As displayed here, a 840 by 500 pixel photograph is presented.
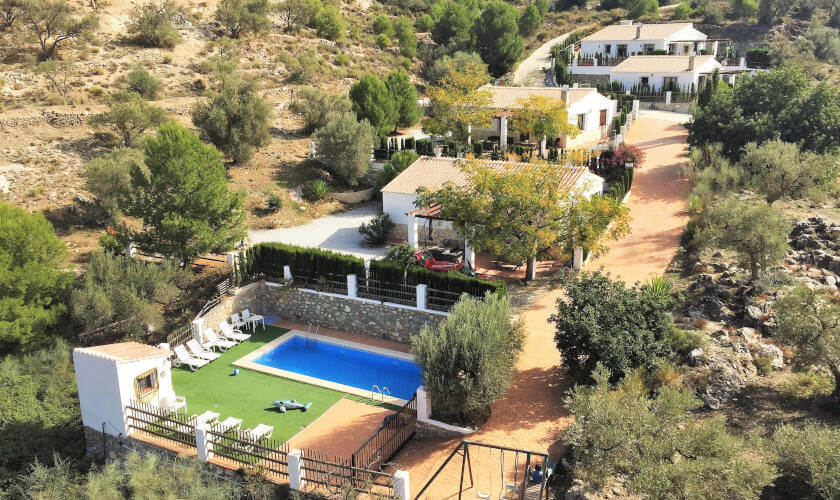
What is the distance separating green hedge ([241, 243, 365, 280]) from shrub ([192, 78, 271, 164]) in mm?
13314

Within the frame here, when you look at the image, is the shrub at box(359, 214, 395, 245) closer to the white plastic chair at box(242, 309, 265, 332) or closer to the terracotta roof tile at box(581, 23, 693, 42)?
the white plastic chair at box(242, 309, 265, 332)

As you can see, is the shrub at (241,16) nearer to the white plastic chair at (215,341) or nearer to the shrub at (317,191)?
the shrub at (317,191)

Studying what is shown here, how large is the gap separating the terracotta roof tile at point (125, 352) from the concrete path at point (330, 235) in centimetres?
1150

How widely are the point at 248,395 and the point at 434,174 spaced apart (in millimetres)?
14484

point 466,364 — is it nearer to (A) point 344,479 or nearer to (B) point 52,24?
(A) point 344,479

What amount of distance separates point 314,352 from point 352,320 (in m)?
1.88

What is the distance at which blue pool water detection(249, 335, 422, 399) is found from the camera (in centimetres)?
2042

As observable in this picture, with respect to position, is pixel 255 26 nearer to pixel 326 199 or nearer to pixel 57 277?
pixel 326 199

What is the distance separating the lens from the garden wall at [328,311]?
73.9ft

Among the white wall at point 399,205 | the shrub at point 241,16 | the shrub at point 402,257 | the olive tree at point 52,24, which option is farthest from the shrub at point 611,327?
the shrub at point 241,16

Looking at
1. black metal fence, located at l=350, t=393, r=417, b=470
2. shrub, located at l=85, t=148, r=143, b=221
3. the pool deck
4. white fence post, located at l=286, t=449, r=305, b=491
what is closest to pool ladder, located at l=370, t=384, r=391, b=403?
the pool deck

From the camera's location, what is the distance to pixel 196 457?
16.2 m

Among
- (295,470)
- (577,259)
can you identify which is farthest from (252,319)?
(577,259)

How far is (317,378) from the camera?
20781mm
